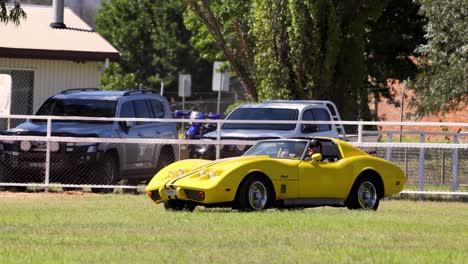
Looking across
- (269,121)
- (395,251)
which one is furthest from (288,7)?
(395,251)

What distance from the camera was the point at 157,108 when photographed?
27.0 metres

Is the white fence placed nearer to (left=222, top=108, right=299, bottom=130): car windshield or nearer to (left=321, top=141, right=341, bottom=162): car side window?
(left=222, top=108, right=299, bottom=130): car windshield

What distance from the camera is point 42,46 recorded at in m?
31.2

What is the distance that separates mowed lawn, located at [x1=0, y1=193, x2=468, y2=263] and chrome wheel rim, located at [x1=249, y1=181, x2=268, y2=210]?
343 mm

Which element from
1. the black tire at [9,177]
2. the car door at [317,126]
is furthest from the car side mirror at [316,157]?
the black tire at [9,177]

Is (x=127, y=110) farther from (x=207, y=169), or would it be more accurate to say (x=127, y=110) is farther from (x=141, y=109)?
(x=207, y=169)

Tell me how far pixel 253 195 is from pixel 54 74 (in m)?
15.1

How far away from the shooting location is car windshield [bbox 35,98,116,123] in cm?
2561

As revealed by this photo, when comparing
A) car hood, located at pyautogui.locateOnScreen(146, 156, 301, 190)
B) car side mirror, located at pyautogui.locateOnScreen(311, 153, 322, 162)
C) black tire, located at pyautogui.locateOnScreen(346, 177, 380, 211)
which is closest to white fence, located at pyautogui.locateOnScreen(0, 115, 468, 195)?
black tire, located at pyautogui.locateOnScreen(346, 177, 380, 211)

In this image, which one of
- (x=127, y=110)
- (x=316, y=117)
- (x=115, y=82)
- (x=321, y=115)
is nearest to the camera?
(x=127, y=110)

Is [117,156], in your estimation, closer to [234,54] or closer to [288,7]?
[288,7]

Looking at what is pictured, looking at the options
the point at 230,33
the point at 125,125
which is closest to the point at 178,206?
the point at 125,125

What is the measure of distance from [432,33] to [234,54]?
21.4 ft

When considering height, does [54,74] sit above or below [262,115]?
above
